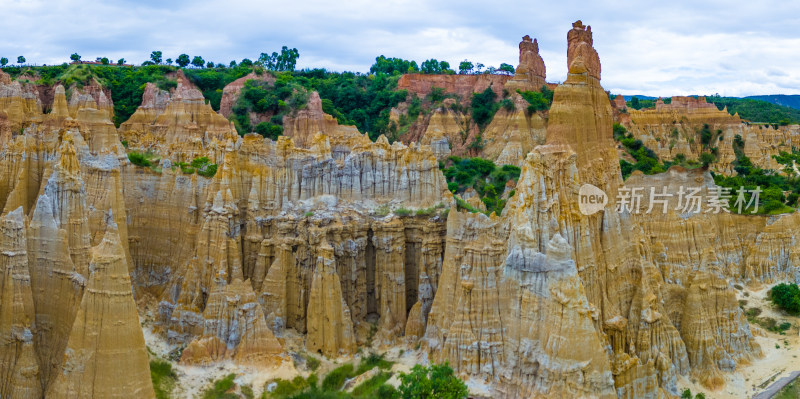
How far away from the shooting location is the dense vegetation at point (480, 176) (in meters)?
49.5

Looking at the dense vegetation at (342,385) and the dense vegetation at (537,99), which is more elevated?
the dense vegetation at (537,99)

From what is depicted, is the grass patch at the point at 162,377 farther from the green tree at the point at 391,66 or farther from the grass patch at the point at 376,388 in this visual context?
the green tree at the point at 391,66

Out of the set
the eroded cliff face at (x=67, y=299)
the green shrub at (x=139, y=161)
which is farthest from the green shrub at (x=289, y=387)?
the green shrub at (x=139, y=161)

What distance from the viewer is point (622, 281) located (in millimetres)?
24234

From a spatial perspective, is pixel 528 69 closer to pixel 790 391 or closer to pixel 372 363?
pixel 790 391

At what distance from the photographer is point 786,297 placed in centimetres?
3653

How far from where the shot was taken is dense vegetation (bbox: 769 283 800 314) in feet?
119

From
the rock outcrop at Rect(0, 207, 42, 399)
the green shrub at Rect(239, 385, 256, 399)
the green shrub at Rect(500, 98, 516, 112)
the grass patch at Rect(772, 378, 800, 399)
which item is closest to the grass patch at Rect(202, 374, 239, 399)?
the green shrub at Rect(239, 385, 256, 399)

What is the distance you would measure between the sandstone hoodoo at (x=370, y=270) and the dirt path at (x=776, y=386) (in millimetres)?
644

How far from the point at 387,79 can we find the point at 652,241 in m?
51.6

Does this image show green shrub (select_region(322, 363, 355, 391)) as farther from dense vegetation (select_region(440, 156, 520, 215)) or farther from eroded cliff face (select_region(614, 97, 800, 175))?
eroded cliff face (select_region(614, 97, 800, 175))

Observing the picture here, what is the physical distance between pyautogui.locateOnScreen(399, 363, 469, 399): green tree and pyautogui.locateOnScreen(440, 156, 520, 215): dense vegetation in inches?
1017

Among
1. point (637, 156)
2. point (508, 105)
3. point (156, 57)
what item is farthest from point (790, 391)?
point (156, 57)

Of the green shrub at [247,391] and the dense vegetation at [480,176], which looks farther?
the dense vegetation at [480,176]
